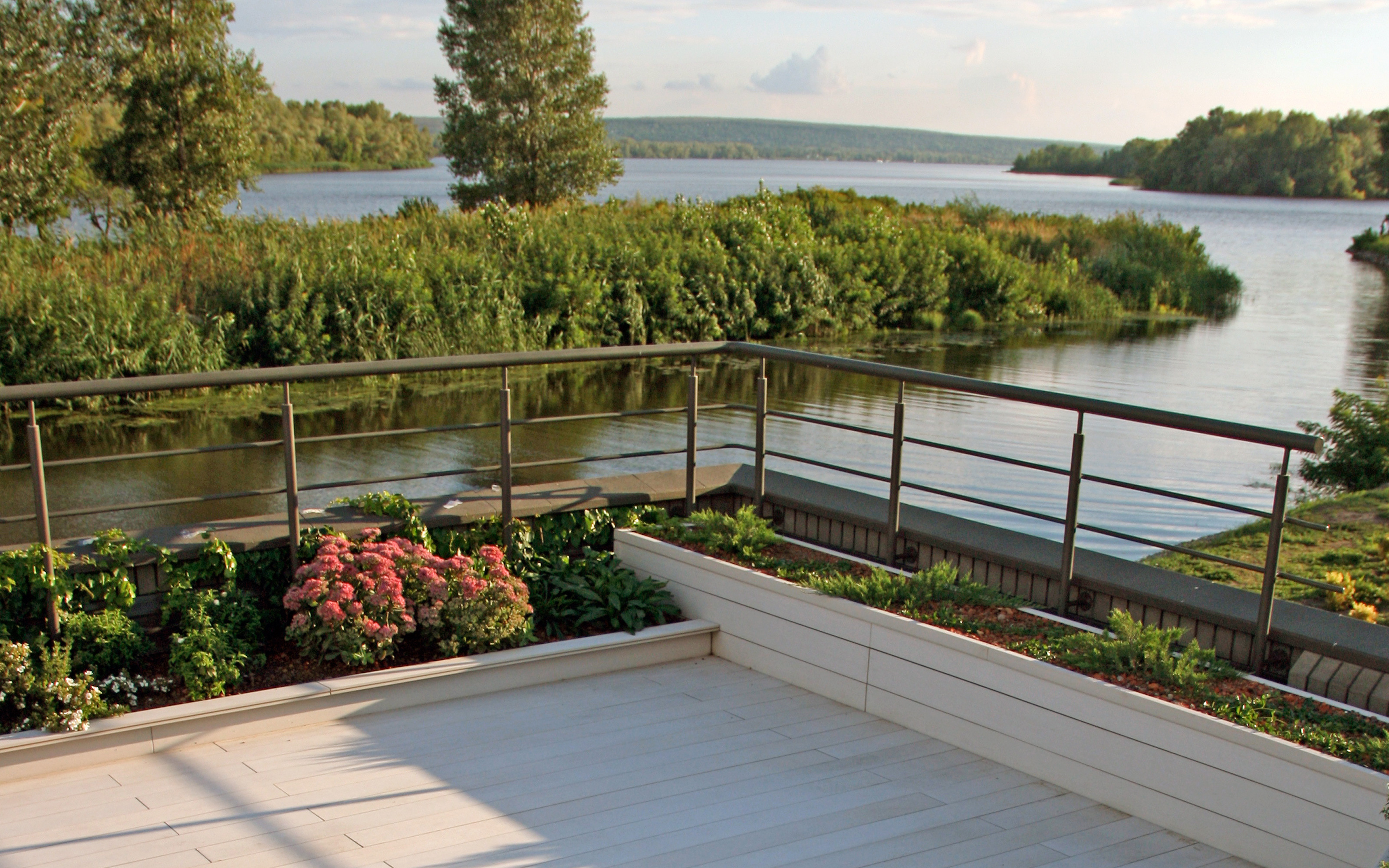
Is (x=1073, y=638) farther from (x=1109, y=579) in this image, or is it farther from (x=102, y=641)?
(x=102, y=641)

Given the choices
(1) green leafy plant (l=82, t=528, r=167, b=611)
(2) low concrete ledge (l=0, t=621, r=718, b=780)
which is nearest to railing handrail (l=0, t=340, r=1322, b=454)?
(1) green leafy plant (l=82, t=528, r=167, b=611)

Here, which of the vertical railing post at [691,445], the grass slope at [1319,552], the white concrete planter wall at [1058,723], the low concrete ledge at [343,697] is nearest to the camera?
the white concrete planter wall at [1058,723]

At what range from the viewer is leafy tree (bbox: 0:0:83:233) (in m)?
18.5

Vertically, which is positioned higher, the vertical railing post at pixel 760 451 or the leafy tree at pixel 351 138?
the leafy tree at pixel 351 138

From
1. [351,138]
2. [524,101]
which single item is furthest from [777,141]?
[524,101]

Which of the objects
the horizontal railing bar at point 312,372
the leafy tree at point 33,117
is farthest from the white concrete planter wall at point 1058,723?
the leafy tree at point 33,117

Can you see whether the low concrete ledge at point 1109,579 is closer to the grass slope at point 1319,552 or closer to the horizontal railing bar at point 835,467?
the horizontal railing bar at point 835,467

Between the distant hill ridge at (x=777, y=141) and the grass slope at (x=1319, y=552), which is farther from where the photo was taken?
the distant hill ridge at (x=777, y=141)

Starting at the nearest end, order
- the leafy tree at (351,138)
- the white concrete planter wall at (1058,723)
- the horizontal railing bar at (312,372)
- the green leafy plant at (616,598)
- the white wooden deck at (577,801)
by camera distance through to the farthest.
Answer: the white concrete planter wall at (1058,723) → the white wooden deck at (577,801) → the horizontal railing bar at (312,372) → the green leafy plant at (616,598) → the leafy tree at (351,138)

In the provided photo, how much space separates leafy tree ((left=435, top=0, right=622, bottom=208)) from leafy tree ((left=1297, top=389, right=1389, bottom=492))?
83.9ft

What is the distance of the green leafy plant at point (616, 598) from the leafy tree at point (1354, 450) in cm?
665

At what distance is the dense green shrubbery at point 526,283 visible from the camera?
1238 cm

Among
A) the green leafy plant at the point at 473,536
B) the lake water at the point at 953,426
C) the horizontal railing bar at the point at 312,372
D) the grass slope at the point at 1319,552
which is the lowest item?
the lake water at the point at 953,426

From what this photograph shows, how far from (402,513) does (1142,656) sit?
9.55 ft
